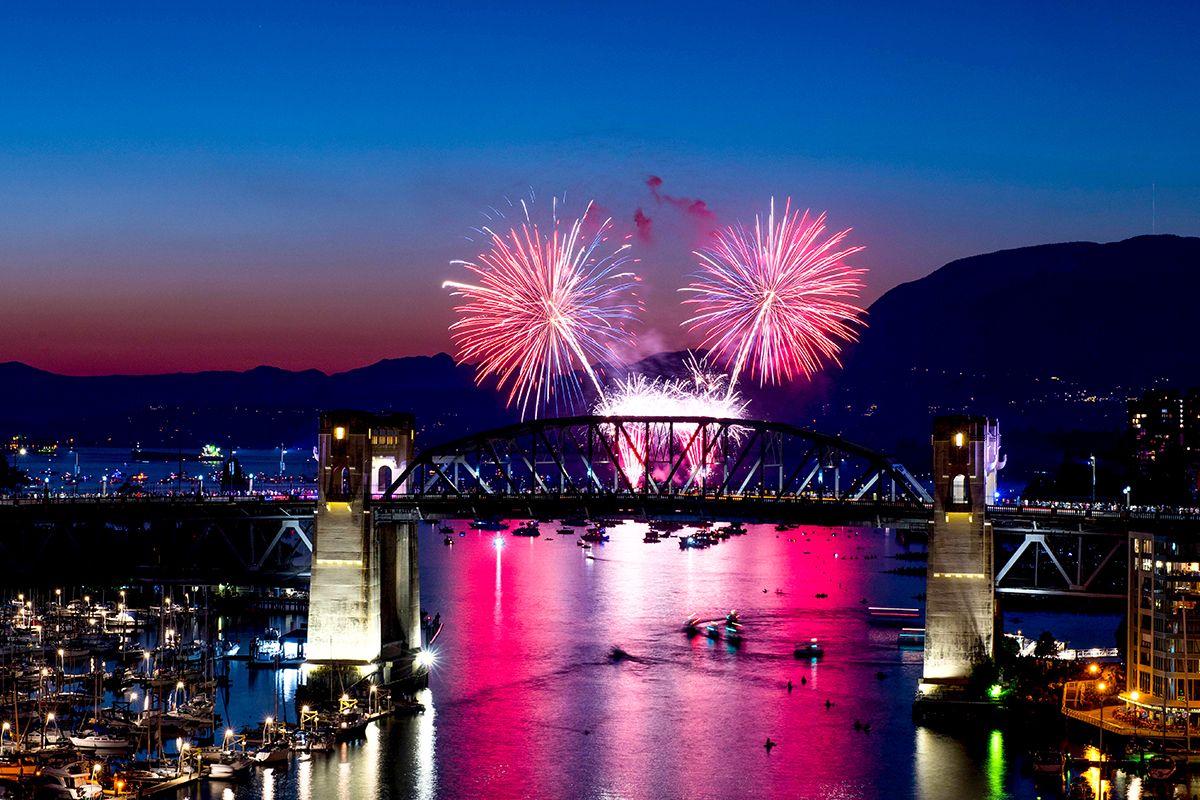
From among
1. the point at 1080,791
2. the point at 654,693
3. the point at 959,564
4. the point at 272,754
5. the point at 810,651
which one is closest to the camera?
the point at 1080,791

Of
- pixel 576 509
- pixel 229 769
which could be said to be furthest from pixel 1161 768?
pixel 229 769

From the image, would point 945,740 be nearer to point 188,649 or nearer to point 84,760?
point 84,760

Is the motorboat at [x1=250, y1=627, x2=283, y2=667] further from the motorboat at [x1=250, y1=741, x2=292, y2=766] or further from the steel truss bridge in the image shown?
the motorboat at [x1=250, y1=741, x2=292, y2=766]

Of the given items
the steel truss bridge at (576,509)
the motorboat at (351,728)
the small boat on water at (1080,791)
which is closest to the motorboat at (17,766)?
the motorboat at (351,728)

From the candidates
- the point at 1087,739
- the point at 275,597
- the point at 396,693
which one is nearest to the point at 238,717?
the point at 396,693

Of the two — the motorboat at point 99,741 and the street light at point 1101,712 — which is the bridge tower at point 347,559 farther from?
the street light at point 1101,712

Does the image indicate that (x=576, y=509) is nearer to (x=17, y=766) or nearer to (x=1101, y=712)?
(x=1101, y=712)
